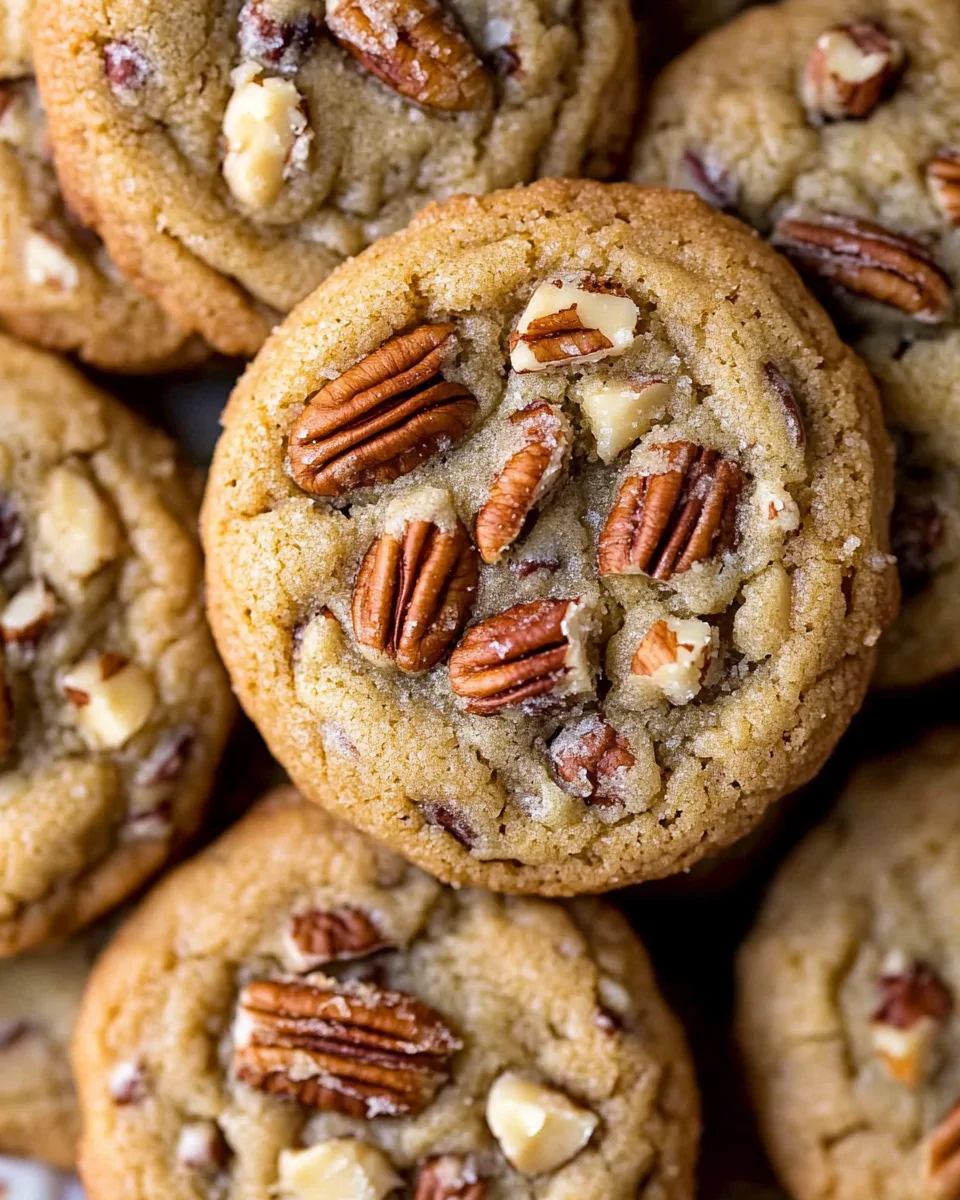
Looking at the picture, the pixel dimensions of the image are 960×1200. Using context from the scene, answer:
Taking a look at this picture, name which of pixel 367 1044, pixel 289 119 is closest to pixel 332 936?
pixel 367 1044

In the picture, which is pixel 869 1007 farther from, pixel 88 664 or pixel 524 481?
pixel 88 664

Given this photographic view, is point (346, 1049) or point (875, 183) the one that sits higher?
point (875, 183)

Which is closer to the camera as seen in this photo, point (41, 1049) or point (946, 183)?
point (946, 183)

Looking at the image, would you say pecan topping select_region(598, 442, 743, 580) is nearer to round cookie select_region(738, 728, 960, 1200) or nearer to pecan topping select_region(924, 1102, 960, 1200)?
round cookie select_region(738, 728, 960, 1200)

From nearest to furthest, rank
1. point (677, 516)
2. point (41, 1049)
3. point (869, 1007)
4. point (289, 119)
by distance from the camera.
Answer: point (677, 516) < point (289, 119) < point (869, 1007) < point (41, 1049)

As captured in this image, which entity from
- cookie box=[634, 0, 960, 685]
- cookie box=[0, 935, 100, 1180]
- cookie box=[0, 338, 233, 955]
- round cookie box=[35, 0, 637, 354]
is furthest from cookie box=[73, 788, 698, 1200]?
round cookie box=[35, 0, 637, 354]

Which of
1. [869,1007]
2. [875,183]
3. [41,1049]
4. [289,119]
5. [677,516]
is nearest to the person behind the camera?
[677,516]

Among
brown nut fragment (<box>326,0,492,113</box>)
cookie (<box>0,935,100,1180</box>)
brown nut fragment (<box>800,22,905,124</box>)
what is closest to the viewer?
brown nut fragment (<box>326,0,492,113</box>)
